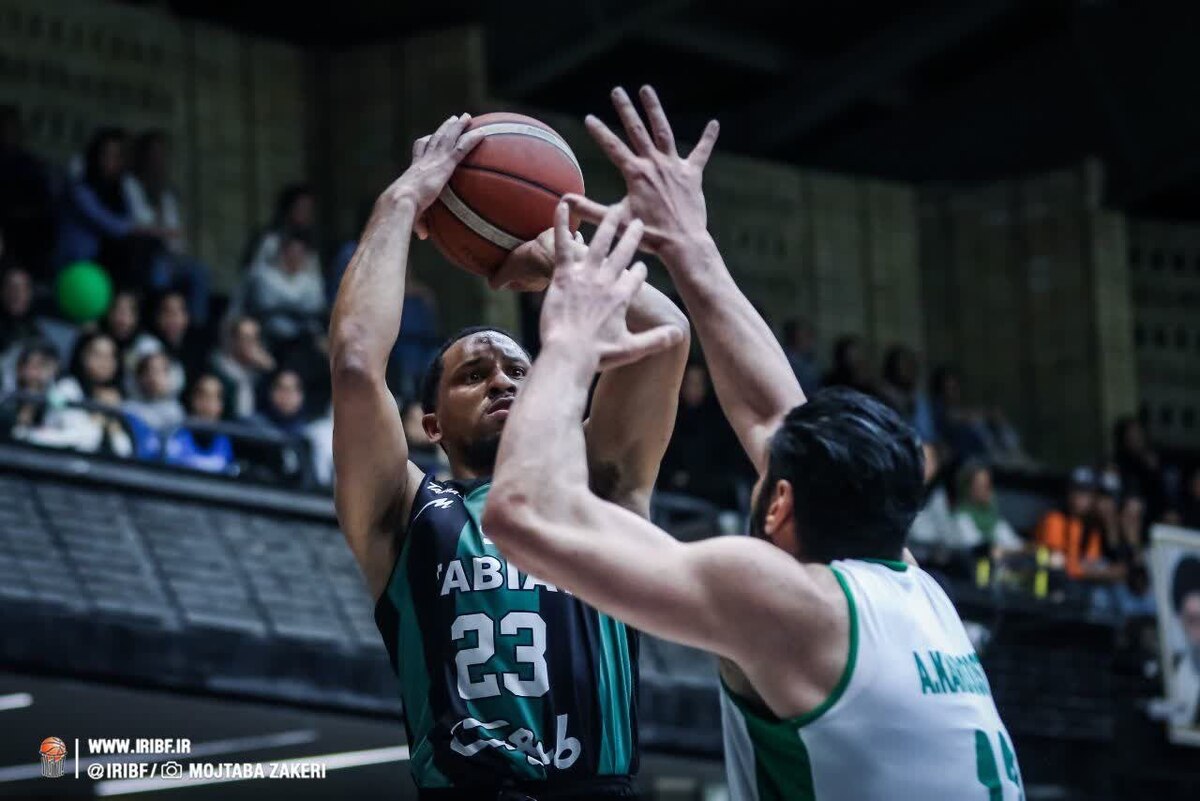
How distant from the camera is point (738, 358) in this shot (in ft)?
10.6

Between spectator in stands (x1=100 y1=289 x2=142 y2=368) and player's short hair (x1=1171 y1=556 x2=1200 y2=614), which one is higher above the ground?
spectator in stands (x1=100 y1=289 x2=142 y2=368)

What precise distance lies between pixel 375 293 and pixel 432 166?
311 mm

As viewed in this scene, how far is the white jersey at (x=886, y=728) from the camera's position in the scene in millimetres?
2627

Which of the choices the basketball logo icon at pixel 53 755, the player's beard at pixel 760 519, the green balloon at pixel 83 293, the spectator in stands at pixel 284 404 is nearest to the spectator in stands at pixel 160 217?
the green balloon at pixel 83 293

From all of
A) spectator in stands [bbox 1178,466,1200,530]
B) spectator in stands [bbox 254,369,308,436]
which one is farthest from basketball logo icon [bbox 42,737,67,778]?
spectator in stands [bbox 1178,466,1200,530]

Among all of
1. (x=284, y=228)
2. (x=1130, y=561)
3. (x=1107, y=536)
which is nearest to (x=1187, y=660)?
(x=1130, y=561)

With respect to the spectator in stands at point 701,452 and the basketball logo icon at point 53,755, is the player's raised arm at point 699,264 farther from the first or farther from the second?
the spectator in stands at point 701,452

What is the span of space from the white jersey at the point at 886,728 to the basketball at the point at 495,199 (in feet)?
3.63

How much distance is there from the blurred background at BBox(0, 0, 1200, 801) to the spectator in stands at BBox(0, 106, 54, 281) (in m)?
0.02

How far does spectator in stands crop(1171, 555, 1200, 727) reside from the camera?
10.4 m

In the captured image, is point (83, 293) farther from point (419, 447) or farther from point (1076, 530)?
point (1076, 530)

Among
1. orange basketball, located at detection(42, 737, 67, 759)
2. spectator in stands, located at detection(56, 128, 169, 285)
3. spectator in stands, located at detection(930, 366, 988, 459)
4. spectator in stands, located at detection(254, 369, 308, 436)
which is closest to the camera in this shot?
orange basketball, located at detection(42, 737, 67, 759)

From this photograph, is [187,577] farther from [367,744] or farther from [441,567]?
[441,567]

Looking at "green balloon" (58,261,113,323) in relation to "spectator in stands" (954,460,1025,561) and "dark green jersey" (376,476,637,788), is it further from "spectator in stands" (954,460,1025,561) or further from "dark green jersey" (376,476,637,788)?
"dark green jersey" (376,476,637,788)
